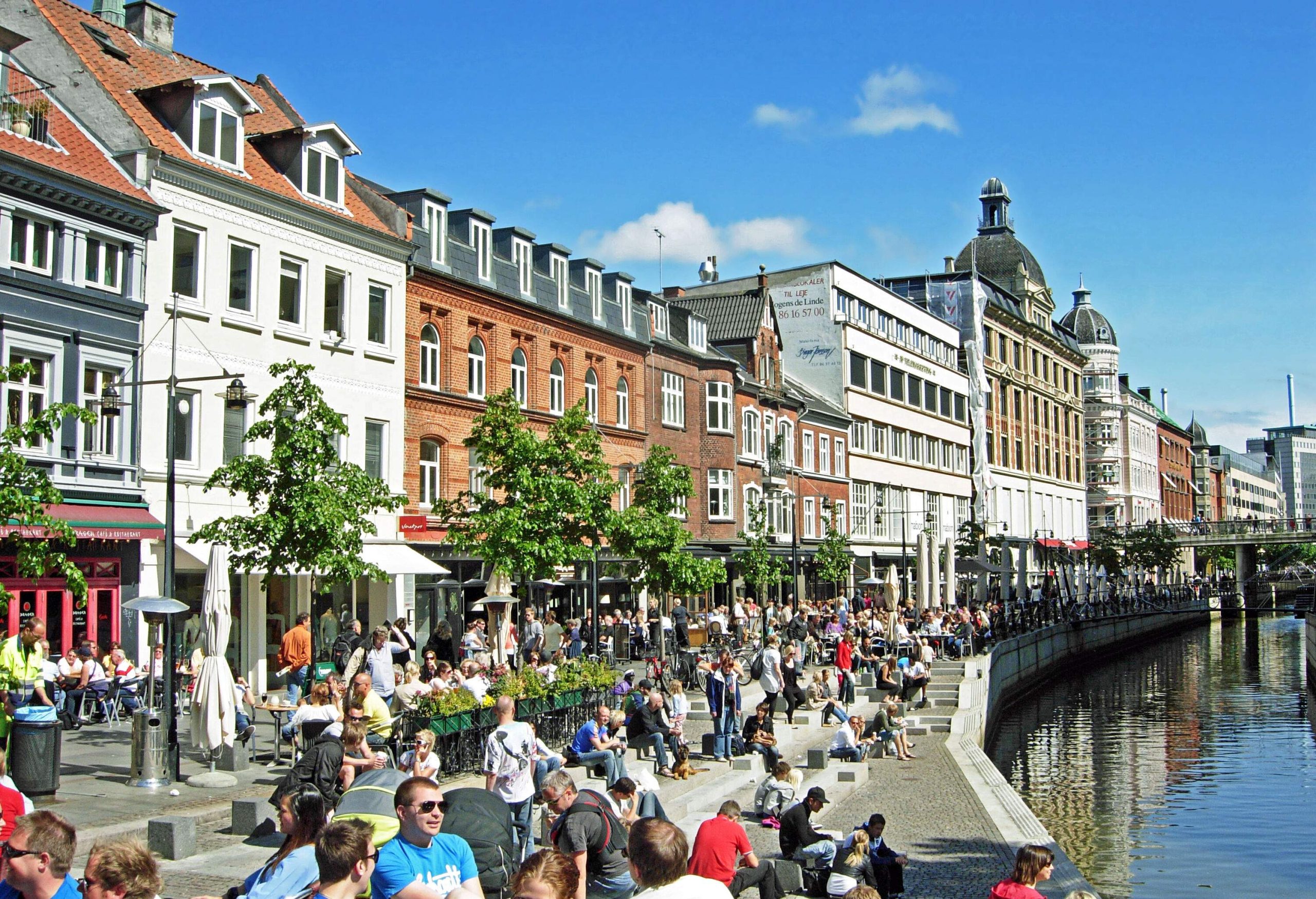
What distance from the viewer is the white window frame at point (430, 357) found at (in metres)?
32.8

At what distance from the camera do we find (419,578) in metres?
31.7

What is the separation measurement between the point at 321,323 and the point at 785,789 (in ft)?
58.5

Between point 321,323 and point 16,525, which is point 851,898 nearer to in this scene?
point 16,525

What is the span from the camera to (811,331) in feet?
199

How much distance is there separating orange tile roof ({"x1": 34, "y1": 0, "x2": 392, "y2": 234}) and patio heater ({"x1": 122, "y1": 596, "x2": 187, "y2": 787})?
1197 cm

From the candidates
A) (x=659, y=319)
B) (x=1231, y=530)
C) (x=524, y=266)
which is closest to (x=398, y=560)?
(x=524, y=266)

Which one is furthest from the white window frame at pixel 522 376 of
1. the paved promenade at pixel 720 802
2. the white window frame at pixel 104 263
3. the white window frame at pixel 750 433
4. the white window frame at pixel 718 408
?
the paved promenade at pixel 720 802

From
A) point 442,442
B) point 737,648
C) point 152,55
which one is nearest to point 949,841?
point 737,648

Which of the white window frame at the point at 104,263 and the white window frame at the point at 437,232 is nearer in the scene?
the white window frame at the point at 104,263

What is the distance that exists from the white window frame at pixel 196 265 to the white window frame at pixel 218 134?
1.73m

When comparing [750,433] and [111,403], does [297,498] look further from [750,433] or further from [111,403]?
[750,433]

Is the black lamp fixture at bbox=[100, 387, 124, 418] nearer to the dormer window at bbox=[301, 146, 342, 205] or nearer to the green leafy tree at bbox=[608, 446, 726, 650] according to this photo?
the dormer window at bbox=[301, 146, 342, 205]

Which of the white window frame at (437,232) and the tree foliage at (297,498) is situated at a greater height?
the white window frame at (437,232)

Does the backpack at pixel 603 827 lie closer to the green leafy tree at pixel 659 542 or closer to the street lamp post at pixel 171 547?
the street lamp post at pixel 171 547
